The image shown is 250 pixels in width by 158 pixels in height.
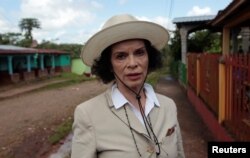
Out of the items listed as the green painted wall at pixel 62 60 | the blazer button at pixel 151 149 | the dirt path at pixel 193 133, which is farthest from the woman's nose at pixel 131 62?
the green painted wall at pixel 62 60

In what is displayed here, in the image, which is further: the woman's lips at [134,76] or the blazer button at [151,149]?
the woman's lips at [134,76]

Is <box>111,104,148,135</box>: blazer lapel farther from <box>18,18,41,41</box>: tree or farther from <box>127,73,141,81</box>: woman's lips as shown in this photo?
<box>18,18,41,41</box>: tree

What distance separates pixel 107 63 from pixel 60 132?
6.74m

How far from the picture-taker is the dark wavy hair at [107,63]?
6.94 feet

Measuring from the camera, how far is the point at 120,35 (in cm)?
195

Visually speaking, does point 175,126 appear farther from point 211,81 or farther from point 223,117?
point 211,81

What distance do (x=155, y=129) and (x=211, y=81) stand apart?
6651 mm

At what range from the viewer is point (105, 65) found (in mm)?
2154

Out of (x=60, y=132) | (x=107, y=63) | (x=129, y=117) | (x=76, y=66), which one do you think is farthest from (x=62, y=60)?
(x=129, y=117)

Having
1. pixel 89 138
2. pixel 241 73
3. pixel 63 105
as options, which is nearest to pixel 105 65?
pixel 89 138

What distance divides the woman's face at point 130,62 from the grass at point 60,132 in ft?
19.7

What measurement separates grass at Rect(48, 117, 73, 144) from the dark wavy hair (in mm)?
5752

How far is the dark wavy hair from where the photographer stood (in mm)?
2114

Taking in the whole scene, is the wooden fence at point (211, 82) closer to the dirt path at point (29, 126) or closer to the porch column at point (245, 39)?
the dirt path at point (29, 126)
